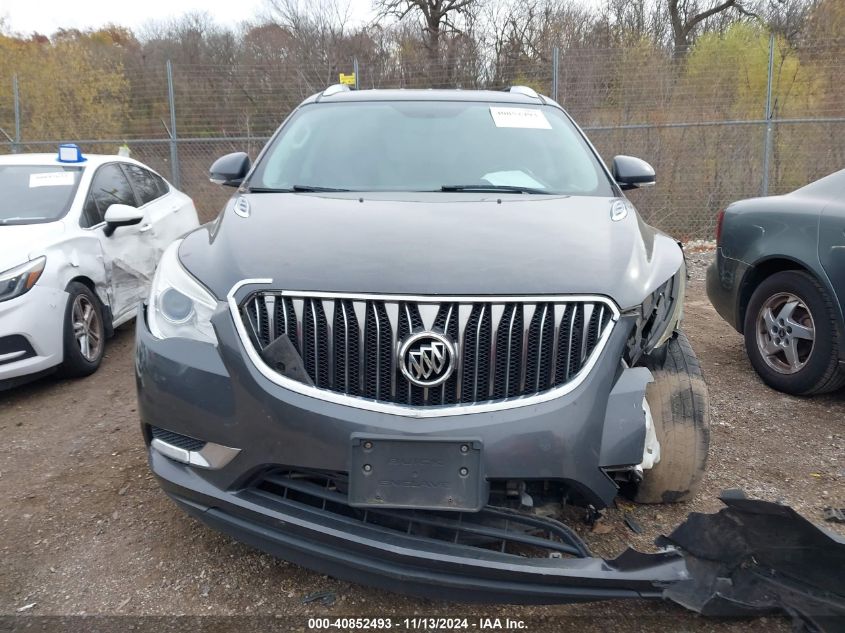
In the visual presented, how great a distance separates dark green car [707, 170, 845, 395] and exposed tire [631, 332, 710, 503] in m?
1.57

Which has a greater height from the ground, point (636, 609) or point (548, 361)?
point (548, 361)

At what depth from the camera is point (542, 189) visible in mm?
3100

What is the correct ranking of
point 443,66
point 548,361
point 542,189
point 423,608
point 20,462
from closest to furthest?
point 548,361 → point 423,608 → point 542,189 → point 20,462 → point 443,66

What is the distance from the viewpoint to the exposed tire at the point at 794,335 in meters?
3.70

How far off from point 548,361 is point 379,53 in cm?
1236

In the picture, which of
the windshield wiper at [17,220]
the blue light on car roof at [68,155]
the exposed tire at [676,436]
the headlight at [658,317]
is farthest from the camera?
the blue light on car roof at [68,155]

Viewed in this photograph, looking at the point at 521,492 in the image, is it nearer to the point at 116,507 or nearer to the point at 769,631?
the point at 769,631

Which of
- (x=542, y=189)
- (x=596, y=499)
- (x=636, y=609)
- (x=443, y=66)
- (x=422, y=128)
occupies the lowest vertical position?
(x=636, y=609)

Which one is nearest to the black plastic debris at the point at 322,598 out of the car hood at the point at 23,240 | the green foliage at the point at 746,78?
the car hood at the point at 23,240

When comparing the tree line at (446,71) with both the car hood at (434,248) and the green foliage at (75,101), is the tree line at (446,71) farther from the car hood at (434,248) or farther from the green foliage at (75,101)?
the car hood at (434,248)

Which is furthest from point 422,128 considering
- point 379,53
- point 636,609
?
point 379,53

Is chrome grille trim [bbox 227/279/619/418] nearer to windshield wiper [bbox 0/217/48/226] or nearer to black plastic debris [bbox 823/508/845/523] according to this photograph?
black plastic debris [bbox 823/508/845/523]

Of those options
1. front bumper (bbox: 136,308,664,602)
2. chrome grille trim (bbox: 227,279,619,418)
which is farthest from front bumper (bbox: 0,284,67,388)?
chrome grille trim (bbox: 227,279,619,418)

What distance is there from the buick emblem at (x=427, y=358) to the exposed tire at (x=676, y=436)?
927mm
